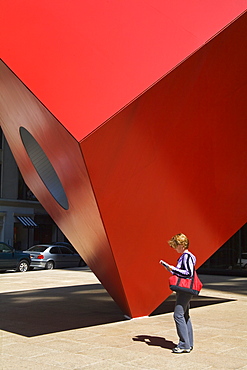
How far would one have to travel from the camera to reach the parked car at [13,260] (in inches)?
1027

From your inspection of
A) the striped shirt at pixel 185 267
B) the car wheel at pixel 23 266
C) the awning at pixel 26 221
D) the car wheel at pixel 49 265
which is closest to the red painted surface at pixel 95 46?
the striped shirt at pixel 185 267

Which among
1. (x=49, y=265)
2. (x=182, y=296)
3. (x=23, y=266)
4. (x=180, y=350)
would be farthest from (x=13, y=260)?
(x=182, y=296)

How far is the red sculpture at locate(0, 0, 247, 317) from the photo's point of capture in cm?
734

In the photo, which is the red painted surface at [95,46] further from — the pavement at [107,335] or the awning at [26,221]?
the awning at [26,221]

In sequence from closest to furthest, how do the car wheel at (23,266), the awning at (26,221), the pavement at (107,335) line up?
1. the pavement at (107,335)
2. the car wheel at (23,266)
3. the awning at (26,221)

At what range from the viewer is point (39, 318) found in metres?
10.6

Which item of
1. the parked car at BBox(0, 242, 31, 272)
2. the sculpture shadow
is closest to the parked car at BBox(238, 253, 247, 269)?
the parked car at BBox(0, 242, 31, 272)

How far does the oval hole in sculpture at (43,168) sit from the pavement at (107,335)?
96.6 inches

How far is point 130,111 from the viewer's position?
747cm

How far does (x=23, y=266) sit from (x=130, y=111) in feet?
69.5

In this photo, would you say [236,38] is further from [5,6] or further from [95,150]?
[5,6]

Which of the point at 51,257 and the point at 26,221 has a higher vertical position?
the point at 26,221

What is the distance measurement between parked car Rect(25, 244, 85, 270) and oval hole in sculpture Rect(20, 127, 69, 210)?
1813cm

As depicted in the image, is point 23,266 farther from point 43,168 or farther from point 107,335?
point 107,335
